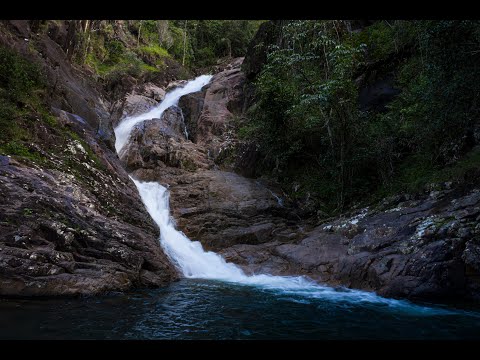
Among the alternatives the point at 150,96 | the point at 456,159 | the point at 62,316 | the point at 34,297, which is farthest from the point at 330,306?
the point at 150,96

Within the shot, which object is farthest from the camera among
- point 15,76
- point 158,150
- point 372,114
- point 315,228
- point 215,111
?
point 215,111

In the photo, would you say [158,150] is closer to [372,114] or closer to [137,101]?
[137,101]

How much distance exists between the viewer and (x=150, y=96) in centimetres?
3128

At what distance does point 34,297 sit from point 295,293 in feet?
21.0

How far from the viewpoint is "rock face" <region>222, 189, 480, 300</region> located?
A: 28.4 feet

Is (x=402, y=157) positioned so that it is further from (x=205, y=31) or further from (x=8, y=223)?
(x=205, y=31)

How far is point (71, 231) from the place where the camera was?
8.77m

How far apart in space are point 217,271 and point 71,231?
18.8ft

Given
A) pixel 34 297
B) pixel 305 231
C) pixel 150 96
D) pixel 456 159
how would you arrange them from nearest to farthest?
pixel 34 297 → pixel 456 159 → pixel 305 231 → pixel 150 96

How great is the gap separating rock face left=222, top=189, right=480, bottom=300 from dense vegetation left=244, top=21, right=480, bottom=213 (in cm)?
241

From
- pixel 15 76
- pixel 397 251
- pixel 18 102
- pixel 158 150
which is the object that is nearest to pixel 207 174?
pixel 158 150

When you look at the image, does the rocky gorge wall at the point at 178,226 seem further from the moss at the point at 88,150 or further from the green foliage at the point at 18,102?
the green foliage at the point at 18,102

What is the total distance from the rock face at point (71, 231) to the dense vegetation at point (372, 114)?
919 cm
